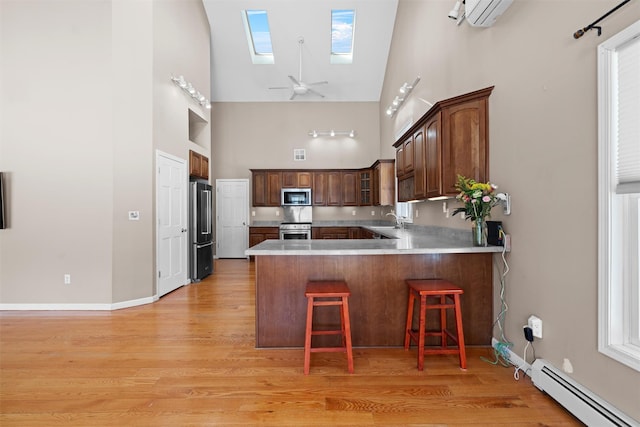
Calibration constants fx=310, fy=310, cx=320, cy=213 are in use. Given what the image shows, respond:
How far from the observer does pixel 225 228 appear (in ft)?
26.1

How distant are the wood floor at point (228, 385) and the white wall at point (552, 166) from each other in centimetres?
42

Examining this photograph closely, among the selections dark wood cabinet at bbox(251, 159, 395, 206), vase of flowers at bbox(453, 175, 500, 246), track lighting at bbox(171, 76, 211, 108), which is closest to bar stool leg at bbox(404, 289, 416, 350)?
vase of flowers at bbox(453, 175, 500, 246)

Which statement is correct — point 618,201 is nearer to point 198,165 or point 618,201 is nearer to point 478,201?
point 478,201

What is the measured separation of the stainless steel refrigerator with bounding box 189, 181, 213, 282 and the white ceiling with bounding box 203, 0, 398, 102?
312 cm

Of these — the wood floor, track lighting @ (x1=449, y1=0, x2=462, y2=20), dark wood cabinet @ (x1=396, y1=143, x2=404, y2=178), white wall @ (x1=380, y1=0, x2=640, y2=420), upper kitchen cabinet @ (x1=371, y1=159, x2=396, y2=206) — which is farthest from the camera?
upper kitchen cabinet @ (x1=371, y1=159, x2=396, y2=206)

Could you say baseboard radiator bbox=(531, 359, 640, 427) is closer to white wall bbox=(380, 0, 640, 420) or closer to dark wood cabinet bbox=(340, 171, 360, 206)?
white wall bbox=(380, 0, 640, 420)

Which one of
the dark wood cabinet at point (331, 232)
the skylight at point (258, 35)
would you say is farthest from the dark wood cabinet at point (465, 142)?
the skylight at point (258, 35)

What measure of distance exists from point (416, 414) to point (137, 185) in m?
3.99

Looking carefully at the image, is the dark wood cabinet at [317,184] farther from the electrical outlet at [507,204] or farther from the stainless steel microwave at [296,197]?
the electrical outlet at [507,204]

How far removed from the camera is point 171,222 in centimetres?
468

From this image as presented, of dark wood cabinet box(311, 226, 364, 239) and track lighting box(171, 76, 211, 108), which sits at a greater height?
track lighting box(171, 76, 211, 108)

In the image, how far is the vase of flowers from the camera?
7.92 ft

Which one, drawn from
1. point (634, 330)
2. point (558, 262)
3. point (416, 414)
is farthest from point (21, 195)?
point (634, 330)

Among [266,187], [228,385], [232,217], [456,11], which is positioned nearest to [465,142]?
[456,11]
